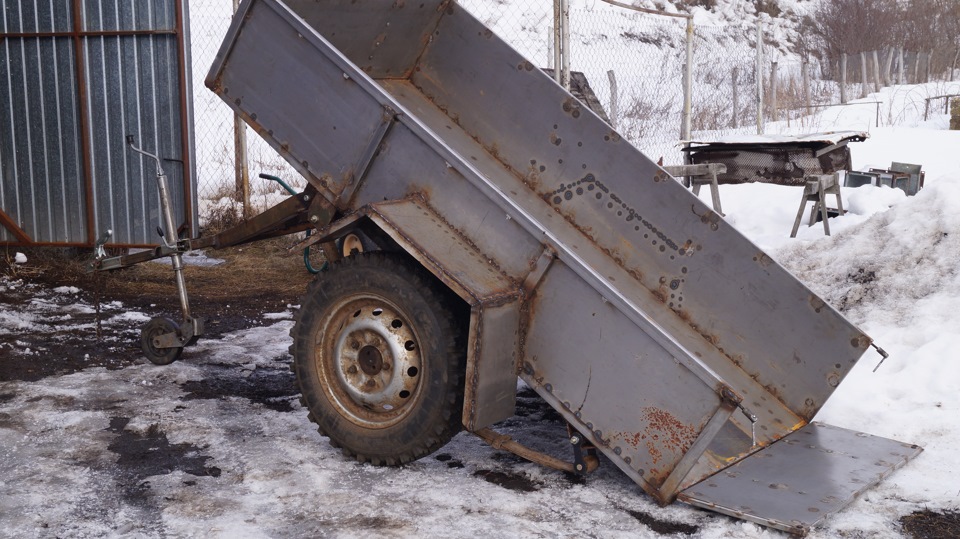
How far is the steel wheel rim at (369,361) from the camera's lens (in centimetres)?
393

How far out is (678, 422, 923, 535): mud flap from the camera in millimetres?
3482

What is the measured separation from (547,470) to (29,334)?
13.1ft

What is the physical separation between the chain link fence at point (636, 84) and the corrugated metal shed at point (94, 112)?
47.3 inches

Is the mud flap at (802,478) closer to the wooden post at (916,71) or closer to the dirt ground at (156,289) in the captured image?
the dirt ground at (156,289)

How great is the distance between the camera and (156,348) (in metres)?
5.59

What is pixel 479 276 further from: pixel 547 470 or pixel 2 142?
pixel 2 142

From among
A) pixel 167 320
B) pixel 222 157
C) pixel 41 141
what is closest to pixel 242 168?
pixel 41 141

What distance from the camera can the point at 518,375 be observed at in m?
3.79

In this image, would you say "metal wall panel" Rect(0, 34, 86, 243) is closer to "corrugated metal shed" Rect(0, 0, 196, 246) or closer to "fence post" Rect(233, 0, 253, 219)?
"corrugated metal shed" Rect(0, 0, 196, 246)

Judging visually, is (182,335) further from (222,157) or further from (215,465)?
(222,157)

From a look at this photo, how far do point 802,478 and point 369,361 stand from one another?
1.88m

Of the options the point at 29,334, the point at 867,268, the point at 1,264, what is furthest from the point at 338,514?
the point at 1,264

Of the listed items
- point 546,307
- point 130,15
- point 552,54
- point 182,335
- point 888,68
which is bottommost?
point 182,335

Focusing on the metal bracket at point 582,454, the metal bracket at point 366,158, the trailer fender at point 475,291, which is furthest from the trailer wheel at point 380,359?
the metal bracket at point 582,454
